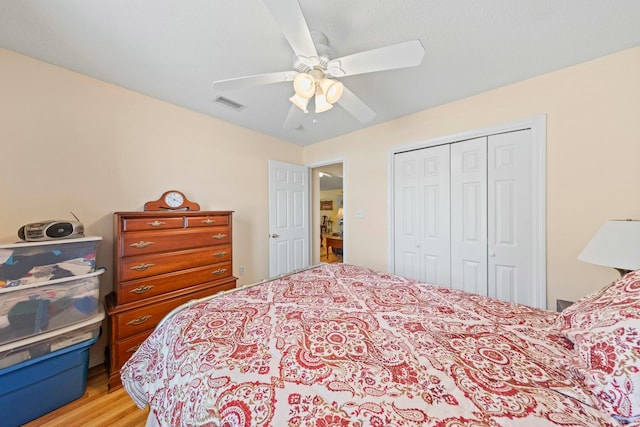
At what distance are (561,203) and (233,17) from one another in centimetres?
274

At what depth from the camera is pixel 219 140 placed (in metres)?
2.79

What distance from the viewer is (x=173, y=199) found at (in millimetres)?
2320

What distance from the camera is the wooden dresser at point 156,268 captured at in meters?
1.73

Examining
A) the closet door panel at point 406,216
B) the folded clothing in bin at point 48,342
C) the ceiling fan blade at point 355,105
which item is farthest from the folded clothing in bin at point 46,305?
the closet door panel at point 406,216

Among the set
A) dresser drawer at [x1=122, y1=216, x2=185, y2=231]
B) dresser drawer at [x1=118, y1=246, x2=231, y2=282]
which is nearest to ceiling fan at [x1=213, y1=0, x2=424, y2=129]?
dresser drawer at [x1=122, y1=216, x2=185, y2=231]

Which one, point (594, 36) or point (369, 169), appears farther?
point (369, 169)

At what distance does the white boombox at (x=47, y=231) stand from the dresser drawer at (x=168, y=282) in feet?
1.67

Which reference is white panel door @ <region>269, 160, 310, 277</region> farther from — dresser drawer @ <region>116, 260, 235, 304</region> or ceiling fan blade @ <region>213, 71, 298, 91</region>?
ceiling fan blade @ <region>213, 71, 298, 91</region>

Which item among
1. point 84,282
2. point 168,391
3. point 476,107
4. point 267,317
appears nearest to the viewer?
point 168,391

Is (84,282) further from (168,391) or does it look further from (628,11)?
(628,11)

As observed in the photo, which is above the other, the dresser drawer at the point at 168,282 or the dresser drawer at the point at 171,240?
the dresser drawer at the point at 171,240

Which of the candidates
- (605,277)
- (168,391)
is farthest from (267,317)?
(605,277)

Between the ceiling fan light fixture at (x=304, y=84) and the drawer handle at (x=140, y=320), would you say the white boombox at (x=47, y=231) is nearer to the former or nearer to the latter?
the drawer handle at (x=140, y=320)

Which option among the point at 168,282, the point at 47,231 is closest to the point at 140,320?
the point at 168,282
